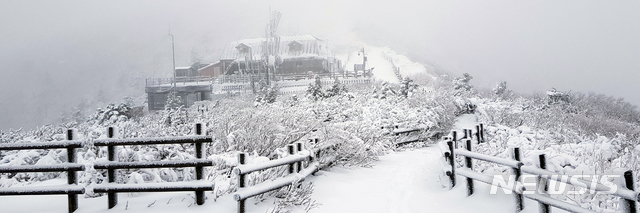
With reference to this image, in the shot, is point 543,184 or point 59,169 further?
point 59,169

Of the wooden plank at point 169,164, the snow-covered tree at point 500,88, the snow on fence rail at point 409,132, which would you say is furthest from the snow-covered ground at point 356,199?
the snow-covered tree at point 500,88

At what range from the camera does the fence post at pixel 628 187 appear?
3.41 metres

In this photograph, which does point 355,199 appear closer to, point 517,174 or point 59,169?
point 517,174

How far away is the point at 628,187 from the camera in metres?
3.45

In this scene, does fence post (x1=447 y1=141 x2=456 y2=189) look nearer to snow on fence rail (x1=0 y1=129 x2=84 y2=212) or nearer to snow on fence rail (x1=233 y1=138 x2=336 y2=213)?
snow on fence rail (x1=233 y1=138 x2=336 y2=213)

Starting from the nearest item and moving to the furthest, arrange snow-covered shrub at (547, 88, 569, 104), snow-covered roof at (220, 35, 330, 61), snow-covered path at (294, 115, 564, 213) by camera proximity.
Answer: snow-covered path at (294, 115, 564, 213) → snow-covered shrub at (547, 88, 569, 104) → snow-covered roof at (220, 35, 330, 61)

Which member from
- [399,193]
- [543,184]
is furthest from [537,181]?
[399,193]

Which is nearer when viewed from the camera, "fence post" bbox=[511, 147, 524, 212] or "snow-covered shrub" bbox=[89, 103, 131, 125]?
"fence post" bbox=[511, 147, 524, 212]

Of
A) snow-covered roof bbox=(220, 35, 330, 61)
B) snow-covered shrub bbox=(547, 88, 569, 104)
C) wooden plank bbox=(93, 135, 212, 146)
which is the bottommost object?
snow-covered shrub bbox=(547, 88, 569, 104)

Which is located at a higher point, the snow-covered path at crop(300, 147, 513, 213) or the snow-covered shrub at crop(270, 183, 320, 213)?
the snow-covered shrub at crop(270, 183, 320, 213)

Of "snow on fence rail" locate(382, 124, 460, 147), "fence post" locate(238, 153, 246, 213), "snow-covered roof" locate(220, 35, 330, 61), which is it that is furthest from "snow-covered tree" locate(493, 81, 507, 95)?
"fence post" locate(238, 153, 246, 213)

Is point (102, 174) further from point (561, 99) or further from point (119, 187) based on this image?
point (561, 99)

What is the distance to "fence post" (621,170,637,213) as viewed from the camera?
3.41 m

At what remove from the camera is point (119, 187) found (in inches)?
193
